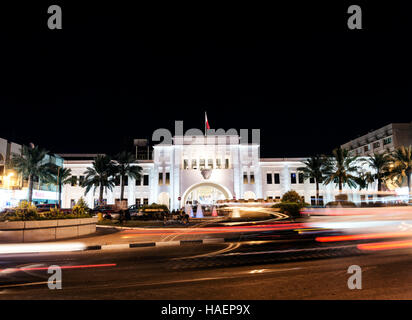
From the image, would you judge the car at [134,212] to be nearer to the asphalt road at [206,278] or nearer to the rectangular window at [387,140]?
the asphalt road at [206,278]

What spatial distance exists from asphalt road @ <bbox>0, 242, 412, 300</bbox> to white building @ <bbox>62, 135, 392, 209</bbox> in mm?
39656

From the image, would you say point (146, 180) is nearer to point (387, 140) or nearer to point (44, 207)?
point (44, 207)

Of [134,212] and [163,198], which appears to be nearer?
[134,212]

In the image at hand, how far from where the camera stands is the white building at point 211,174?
157 feet

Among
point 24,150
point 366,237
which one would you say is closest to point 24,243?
point 366,237

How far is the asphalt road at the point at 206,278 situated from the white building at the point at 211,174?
39656mm

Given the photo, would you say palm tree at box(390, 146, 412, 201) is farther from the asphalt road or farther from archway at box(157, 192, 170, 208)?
the asphalt road

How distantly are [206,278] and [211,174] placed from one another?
42435mm

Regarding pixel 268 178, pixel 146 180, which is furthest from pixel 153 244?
pixel 268 178

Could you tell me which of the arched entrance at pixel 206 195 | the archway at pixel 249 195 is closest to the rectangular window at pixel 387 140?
the archway at pixel 249 195

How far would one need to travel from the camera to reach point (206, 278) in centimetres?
557

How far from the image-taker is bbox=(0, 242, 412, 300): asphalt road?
4.61 meters

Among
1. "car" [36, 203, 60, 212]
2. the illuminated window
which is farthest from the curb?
the illuminated window
